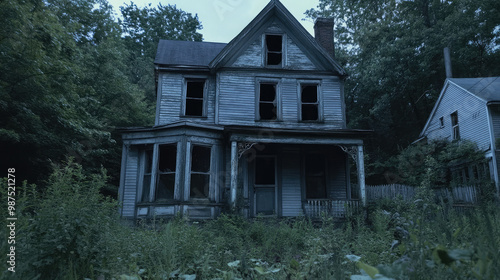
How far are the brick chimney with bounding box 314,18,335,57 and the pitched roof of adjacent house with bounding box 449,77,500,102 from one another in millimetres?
8875

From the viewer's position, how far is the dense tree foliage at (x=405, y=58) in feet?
82.4

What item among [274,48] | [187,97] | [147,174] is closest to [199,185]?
[147,174]

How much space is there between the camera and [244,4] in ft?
35.7

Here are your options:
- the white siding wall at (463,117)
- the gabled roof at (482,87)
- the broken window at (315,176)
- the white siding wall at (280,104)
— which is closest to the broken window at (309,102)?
the white siding wall at (280,104)

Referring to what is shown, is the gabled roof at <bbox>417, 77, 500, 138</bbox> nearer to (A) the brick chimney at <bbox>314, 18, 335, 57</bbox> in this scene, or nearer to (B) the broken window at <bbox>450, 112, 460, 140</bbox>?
(B) the broken window at <bbox>450, 112, 460, 140</bbox>

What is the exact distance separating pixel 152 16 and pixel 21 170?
2891 centimetres

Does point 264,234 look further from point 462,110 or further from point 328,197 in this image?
point 462,110

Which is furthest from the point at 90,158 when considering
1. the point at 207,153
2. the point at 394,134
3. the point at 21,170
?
the point at 394,134

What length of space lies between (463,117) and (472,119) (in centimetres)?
104

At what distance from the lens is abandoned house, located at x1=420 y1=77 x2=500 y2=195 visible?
17484 millimetres

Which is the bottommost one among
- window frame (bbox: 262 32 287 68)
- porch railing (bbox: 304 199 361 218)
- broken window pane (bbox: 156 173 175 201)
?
porch railing (bbox: 304 199 361 218)

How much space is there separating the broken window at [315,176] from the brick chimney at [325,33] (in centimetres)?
579

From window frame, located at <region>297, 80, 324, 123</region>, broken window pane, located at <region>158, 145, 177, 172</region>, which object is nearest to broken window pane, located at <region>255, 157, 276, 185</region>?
window frame, located at <region>297, 80, 324, 123</region>

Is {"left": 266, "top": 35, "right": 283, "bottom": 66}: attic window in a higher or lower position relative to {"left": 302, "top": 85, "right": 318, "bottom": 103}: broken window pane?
higher
